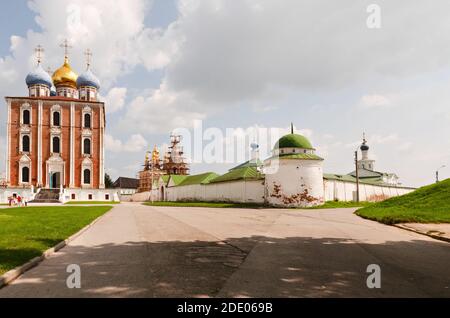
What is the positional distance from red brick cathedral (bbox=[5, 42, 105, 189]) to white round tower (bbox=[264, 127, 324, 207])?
31.2m

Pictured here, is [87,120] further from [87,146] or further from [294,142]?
[294,142]

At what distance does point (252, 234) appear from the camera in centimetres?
1262

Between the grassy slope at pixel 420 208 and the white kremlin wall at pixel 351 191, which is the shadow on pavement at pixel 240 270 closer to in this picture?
the grassy slope at pixel 420 208

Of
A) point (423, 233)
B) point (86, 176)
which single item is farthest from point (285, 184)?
point (86, 176)

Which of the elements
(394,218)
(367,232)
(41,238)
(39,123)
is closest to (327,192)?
(394,218)

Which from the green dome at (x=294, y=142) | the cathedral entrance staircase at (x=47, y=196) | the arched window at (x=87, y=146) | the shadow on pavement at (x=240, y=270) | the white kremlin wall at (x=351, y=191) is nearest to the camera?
the shadow on pavement at (x=240, y=270)

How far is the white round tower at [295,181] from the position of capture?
3509 centimetres

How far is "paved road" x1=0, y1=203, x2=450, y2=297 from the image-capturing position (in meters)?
5.52

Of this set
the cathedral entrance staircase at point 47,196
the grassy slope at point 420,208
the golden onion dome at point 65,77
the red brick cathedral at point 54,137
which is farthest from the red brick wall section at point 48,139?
the grassy slope at point 420,208

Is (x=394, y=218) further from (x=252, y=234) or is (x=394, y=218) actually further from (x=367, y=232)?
(x=252, y=234)

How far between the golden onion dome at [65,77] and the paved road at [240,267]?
2189 inches

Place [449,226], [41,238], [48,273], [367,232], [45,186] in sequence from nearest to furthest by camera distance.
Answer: [48,273]
[41,238]
[367,232]
[449,226]
[45,186]

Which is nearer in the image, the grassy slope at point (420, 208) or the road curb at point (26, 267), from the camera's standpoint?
the road curb at point (26, 267)
